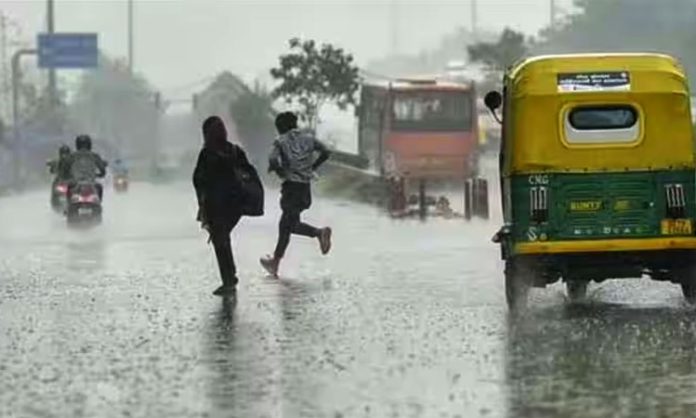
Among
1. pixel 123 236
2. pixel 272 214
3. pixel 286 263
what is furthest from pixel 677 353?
pixel 272 214

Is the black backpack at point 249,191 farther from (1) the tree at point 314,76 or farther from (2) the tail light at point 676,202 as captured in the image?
(1) the tree at point 314,76

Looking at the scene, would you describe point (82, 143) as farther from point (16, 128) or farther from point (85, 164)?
point (16, 128)

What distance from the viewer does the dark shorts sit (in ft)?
56.1

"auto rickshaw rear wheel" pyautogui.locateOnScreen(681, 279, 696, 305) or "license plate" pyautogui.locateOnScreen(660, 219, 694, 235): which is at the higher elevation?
"license plate" pyautogui.locateOnScreen(660, 219, 694, 235)

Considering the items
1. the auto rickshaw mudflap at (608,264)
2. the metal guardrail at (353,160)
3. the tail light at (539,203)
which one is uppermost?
the tail light at (539,203)

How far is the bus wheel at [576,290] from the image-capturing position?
1431cm

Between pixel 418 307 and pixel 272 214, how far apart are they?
17.8m

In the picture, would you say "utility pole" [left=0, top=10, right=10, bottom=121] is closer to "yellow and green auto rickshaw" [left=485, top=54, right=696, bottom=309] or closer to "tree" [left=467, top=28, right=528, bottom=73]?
"tree" [left=467, top=28, right=528, bottom=73]

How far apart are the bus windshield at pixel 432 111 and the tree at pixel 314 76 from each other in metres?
14.0

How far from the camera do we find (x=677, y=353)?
10.8 metres

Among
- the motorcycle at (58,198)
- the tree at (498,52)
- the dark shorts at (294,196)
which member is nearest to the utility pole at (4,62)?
the tree at (498,52)

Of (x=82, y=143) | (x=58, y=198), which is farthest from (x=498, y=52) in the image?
(x=82, y=143)

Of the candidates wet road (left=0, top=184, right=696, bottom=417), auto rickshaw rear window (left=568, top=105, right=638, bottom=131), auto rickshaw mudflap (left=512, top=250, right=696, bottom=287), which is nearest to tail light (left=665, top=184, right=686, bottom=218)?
auto rickshaw mudflap (left=512, top=250, right=696, bottom=287)

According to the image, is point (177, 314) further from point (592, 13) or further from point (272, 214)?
point (592, 13)
